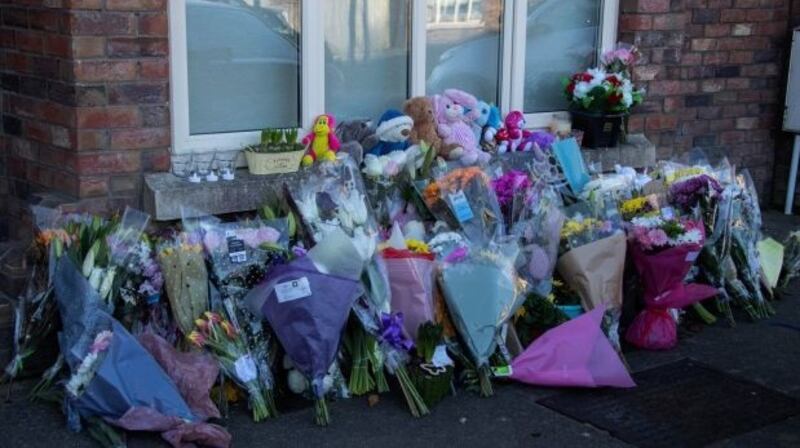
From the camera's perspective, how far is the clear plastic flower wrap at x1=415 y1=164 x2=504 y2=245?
4773 mm

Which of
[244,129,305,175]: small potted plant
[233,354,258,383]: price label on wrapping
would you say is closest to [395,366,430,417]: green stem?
[233,354,258,383]: price label on wrapping

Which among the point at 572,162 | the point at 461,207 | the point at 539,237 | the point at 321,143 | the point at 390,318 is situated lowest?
the point at 390,318

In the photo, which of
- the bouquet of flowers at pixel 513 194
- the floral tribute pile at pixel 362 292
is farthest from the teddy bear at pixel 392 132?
the bouquet of flowers at pixel 513 194

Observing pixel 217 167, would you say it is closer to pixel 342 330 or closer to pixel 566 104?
pixel 342 330

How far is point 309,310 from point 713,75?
3.99 m

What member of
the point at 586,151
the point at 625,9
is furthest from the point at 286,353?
the point at 625,9

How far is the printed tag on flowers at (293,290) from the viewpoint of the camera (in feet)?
13.0

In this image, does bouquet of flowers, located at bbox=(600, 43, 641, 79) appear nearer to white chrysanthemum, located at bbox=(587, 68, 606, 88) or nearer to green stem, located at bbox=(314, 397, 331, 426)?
white chrysanthemum, located at bbox=(587, 68, 606, 88)

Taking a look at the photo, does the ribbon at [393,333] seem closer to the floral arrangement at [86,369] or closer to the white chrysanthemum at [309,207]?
the white chrysanthemum at [309,207]

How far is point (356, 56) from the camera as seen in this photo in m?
5.38

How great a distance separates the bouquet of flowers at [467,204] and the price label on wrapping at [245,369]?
1223 mm

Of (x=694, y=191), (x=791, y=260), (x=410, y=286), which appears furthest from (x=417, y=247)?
(x=791, y=260)

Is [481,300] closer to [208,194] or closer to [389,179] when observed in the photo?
[389,179]

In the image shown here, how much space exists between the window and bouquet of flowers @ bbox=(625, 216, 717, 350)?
1.37m
